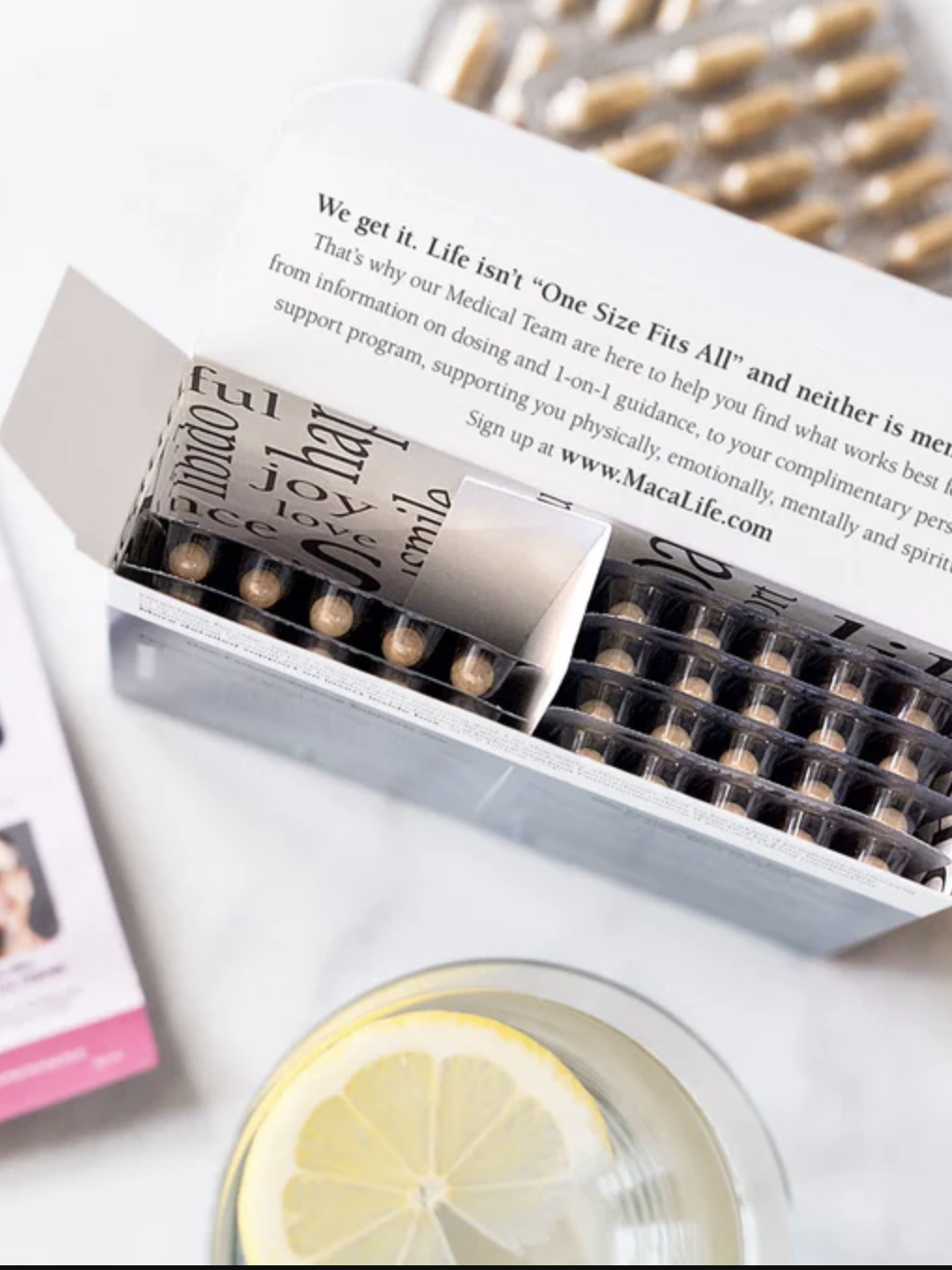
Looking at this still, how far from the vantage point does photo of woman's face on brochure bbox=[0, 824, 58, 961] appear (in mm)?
529

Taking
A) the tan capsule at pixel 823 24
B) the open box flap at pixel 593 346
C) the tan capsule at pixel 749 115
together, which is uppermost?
the tan capsule at pixel 823 24

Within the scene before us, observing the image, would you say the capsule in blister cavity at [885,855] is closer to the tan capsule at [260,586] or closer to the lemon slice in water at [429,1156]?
the lemon slice in water at [429,1156]

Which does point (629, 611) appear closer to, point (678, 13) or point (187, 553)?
point (187, 553)

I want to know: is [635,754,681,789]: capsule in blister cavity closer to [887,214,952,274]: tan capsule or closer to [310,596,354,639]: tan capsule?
[310,596,354,639]: tan capsule

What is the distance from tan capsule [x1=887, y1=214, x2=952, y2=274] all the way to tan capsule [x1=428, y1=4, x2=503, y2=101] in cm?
22

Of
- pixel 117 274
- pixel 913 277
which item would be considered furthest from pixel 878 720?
pixel 117 274

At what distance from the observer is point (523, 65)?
63 centimetres

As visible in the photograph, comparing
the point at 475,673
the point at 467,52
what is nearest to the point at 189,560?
the point at 475,673

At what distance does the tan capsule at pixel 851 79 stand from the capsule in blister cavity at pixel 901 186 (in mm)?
41

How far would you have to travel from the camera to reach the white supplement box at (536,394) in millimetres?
417

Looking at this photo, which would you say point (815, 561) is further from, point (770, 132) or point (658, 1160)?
point (770, 132)

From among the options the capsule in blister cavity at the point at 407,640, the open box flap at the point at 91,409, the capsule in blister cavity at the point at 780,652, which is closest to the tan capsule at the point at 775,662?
the capsule in blister cavity at the point at 780,652

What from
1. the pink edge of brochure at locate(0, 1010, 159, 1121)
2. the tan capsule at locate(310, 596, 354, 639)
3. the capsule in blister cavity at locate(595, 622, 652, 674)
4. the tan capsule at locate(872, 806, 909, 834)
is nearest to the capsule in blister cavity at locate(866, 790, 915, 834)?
the tan capsule at locate(872, 806, 909, 834)

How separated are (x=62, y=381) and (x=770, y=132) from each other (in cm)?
40
